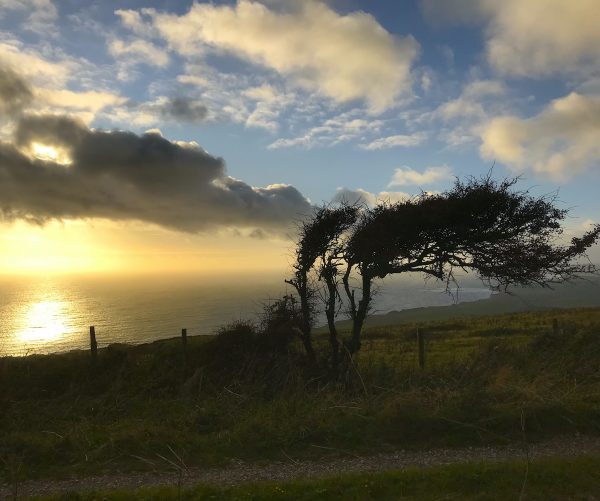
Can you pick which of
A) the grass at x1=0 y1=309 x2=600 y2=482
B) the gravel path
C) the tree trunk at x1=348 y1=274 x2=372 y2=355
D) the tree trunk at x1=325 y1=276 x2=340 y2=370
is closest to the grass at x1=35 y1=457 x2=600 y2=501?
the gravel path

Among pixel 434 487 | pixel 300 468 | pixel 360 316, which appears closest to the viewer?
pixel 434 487

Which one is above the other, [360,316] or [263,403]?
[360,316]

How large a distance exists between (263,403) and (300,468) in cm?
524

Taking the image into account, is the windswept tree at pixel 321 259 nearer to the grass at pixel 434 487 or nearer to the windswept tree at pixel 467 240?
the windswept tree at pixel 467 240

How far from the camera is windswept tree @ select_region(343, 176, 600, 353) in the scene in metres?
17.4

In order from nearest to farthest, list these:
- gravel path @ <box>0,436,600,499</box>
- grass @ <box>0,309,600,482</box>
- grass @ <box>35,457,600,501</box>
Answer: grass @ <box>35,457,600,501</box>, gravel path @ <box>0,436,600,499</box>, grass @ <box>0,309,600,482</box>

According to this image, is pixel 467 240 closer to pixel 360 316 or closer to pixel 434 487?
pixel 360 316

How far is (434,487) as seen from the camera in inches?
315

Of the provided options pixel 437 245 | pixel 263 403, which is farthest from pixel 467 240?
pixel 263 403

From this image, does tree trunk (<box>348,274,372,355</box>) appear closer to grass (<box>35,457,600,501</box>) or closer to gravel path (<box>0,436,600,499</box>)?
gravel path (<box>0,436,600,499</box>)

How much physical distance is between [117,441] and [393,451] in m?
7.39

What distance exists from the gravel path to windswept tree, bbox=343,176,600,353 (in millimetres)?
8441

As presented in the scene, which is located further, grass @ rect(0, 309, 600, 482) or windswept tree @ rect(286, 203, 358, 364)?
windswept tree @ rect(286, 203, 358, 364)

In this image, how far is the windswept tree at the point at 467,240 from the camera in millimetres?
17391
